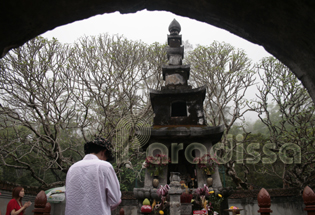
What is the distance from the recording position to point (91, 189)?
237cm

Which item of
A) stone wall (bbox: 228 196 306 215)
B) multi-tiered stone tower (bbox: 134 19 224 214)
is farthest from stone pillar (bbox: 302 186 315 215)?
stone wall (bbox: 228 196 306 215)

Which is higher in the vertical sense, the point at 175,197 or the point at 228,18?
the point at 228,18

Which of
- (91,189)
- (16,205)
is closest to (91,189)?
(91,189)

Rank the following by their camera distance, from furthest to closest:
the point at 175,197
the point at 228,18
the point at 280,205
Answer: the point at 280,205, the point at 175,197, the point at 228,18

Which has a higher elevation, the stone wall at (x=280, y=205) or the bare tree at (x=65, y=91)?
the bare tree at (x=65, y=91)

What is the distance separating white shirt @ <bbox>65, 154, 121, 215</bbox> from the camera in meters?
2.31

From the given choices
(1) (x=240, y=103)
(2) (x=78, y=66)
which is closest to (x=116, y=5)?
(2) (x=78, y=66)

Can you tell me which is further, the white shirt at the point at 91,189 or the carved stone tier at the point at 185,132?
the carved stone tier at the point at 185,132

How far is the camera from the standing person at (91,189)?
231cm

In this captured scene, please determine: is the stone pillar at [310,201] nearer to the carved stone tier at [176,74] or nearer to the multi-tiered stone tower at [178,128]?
the multi-tiered stone tower at [178,128]

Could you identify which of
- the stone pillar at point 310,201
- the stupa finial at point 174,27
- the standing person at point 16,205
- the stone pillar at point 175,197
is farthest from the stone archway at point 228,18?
the stupa finial at point 174,27

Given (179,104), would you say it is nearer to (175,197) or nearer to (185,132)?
(185,132)

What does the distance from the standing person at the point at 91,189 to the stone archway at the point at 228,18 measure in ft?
4.50

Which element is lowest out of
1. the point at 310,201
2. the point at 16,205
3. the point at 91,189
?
the point at 16,205
